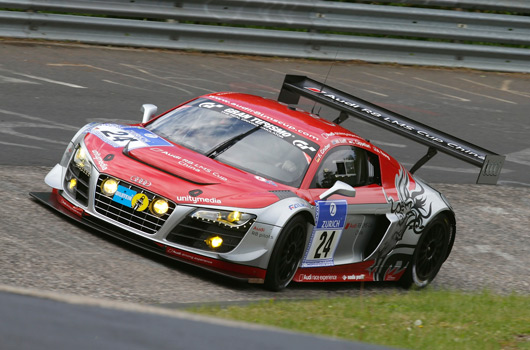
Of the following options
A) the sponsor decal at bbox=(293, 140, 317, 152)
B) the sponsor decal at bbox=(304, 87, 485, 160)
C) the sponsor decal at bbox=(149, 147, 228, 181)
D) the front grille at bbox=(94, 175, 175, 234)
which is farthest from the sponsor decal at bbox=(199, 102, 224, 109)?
the front grille at bbox=(94, 175, 175, 234)

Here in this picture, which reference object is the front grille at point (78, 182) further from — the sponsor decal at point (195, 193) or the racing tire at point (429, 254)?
the racing tire at point (429, 254)

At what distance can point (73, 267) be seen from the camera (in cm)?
639

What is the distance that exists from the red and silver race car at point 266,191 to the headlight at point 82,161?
0.02 m

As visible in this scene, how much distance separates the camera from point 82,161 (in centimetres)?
741

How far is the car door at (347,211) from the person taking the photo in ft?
24.4

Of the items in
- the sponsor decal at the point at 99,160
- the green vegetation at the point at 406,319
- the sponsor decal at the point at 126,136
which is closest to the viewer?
the green vegetation at the point at 406,319

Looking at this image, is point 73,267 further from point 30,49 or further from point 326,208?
point 30,49

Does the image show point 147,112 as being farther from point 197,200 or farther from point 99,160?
point 197,200

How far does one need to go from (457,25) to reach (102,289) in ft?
42.0

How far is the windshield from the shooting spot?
24.8ft

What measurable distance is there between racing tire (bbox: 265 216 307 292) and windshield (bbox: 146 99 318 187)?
1.57 feet

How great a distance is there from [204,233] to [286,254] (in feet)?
2.22

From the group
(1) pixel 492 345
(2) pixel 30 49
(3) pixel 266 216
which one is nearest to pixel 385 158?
(3) pixel 266 216

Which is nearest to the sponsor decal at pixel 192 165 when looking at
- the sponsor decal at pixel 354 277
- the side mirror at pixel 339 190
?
the side mirror at pixel 339 190
